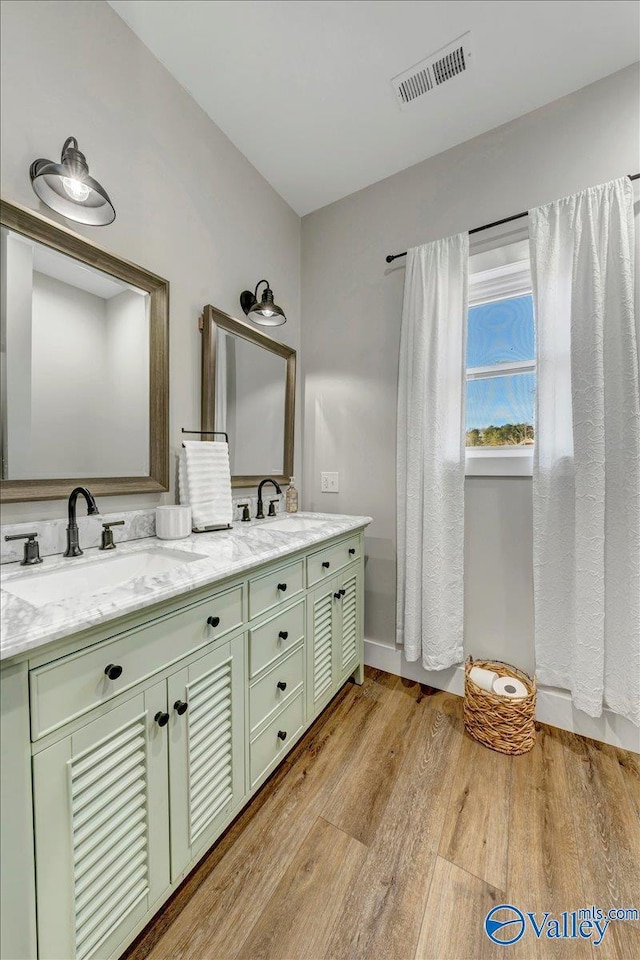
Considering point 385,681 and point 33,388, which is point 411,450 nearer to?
point 385,681

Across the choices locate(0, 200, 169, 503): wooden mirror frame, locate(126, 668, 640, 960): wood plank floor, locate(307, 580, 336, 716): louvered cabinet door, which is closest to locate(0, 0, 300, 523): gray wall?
locate(0, 200, 169, 503): wooden mirror frame

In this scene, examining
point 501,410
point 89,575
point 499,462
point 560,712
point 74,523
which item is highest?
point 501,410

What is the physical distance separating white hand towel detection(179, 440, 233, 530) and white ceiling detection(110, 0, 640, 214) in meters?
1.54

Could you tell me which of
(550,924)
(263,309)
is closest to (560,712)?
(550,924)

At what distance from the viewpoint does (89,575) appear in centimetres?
112

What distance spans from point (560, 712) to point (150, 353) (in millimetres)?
2362

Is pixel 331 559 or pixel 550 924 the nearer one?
pixel 550 924

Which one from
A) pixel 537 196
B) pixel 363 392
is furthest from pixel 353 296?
pixel 537 196

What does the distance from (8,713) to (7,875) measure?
10.7 inches

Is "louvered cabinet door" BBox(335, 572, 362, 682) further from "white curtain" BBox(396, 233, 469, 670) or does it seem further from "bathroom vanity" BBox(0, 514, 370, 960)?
"bathroom vanity" BBox(0, 514, 370, 960)

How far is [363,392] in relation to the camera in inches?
85.3

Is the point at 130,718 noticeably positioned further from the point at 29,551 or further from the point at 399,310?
the point at 399,310

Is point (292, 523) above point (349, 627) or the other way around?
above

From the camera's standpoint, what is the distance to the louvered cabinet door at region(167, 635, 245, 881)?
3.06ft
